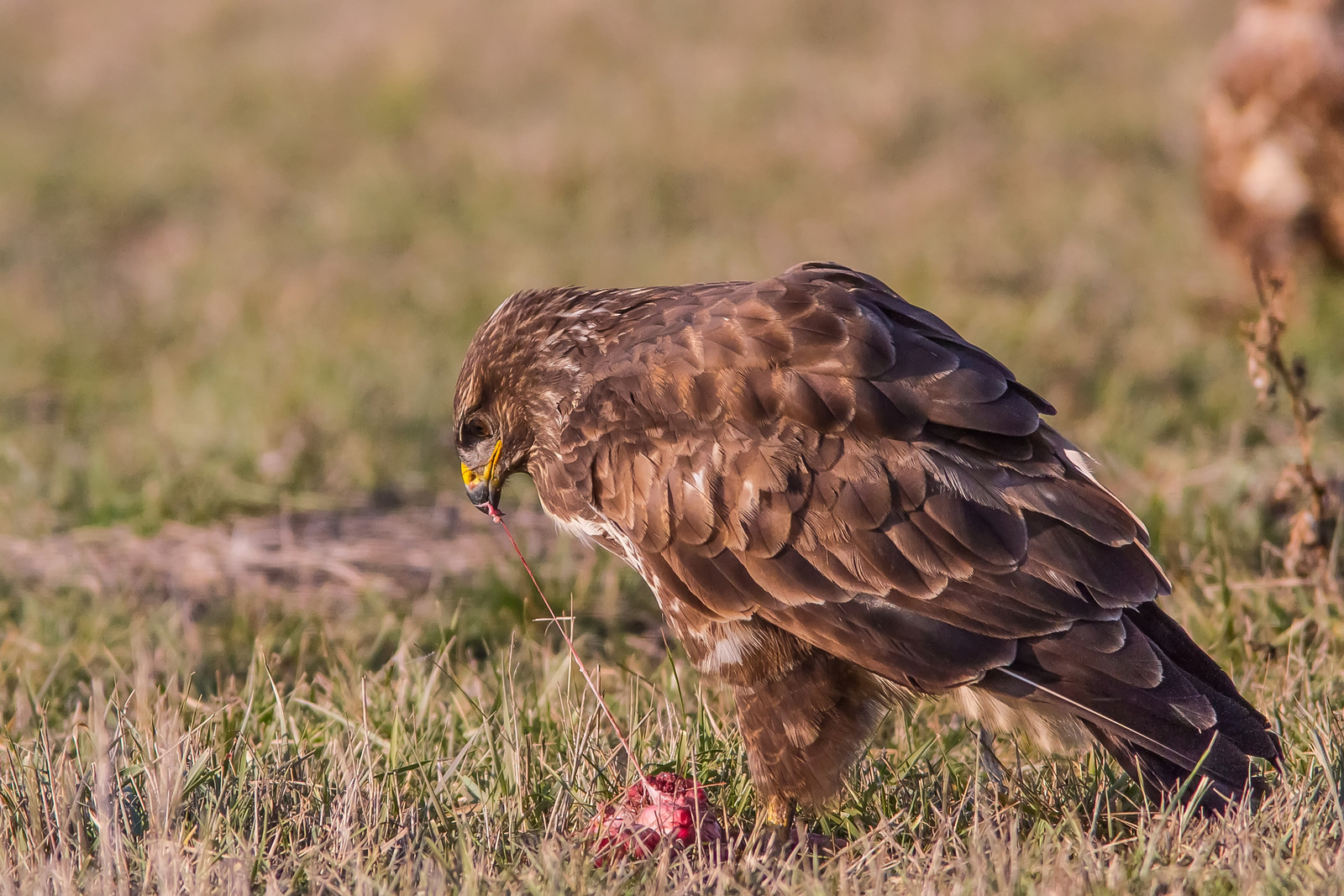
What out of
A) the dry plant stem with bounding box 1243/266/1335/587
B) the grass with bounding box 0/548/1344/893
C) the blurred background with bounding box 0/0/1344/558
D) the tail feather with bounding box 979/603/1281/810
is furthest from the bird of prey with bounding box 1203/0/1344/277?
the tail feather with bounding box 979/603/1281/810

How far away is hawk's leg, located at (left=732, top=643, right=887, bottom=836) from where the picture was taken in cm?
290

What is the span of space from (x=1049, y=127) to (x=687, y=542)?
8.79 metres

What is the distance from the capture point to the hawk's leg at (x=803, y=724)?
9.52 ft

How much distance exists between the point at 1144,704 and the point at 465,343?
5.43 metres

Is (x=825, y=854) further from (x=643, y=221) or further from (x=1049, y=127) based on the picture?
(x=1049, y=127)

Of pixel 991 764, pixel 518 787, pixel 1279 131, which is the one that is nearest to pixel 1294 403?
pixel 991 764

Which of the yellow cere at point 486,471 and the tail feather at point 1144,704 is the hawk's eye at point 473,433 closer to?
the yellow cere at point 486,471

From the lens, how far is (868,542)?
2922 mm

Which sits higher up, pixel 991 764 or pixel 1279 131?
pixel 1279 131

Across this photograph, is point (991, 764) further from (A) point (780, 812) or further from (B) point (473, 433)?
(B) point (473, 433)

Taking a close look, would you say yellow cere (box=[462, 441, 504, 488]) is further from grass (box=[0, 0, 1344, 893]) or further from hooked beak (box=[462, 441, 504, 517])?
grass (box=[0, 0, 1344, 893])

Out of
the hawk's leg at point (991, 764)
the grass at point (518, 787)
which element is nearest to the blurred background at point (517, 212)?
the grass at point (518, 787)

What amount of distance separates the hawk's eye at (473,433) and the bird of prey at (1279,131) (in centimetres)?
530

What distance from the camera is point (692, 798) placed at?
2816mm
